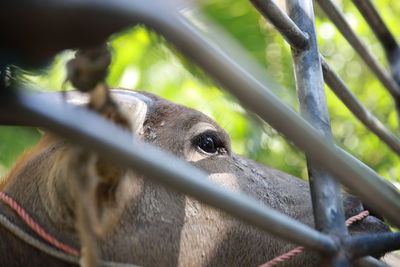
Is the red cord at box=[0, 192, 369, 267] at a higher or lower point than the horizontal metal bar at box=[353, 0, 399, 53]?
lower

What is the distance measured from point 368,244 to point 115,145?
96 centimetres

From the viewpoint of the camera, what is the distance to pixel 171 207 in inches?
96.8

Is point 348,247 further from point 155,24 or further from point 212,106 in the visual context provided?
point 212,106

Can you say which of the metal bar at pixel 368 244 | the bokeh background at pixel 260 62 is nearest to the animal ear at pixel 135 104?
the metal bar at pixel 368 244

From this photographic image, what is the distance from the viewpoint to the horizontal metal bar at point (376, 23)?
288 cm

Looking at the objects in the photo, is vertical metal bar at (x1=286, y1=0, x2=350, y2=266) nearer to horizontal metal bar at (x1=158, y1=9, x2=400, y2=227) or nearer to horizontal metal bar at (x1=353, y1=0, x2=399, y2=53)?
horizontal metal bar at (x1=158, y1=9, x2=400, y2=227)

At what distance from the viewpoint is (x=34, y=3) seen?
0.84 meters

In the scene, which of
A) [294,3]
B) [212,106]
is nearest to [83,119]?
[294,3]

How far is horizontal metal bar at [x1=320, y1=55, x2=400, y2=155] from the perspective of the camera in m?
2.41

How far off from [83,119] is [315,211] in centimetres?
100

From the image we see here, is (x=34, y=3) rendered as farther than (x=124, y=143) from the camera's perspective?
No

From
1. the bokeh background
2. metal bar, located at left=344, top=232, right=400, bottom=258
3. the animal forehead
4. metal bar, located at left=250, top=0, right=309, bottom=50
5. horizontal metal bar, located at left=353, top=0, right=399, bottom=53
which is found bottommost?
the bokeh background

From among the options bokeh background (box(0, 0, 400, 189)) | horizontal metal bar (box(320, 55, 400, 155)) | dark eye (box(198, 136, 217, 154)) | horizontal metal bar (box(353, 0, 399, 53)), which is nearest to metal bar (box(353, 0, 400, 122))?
horizontal metal bar (box(353, 0, 399, 53))

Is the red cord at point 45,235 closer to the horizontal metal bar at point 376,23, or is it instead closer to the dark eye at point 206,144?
the dark eye at point 206,144
